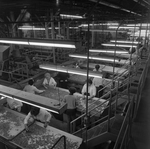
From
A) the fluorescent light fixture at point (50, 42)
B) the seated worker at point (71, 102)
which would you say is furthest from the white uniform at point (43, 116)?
the fluorescent light fixture at point (50, 42)

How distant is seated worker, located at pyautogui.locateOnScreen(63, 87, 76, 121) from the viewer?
5117mm

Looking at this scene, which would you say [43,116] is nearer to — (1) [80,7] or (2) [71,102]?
(2) [71,102]

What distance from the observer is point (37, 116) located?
4621 mm

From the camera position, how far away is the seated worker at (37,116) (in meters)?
4.20

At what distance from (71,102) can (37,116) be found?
1181 mm

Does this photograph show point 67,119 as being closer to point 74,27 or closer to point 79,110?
point 79,110

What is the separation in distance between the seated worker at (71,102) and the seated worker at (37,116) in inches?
34.1

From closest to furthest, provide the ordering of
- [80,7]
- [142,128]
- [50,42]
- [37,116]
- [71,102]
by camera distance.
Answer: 1. [50,42]
2. [142,128]
3. [37,116]
4. [71,102]
5. [80,7]

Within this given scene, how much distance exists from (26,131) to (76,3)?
19.5 feet

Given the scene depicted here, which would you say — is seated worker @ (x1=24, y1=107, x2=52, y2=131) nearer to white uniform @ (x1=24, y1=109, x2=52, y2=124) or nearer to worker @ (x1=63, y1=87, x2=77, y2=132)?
white uniform @ (x1=24, y1=109, x2=52, y2=124)

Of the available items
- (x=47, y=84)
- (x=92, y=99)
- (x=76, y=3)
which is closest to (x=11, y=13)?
(x=76, y=3)

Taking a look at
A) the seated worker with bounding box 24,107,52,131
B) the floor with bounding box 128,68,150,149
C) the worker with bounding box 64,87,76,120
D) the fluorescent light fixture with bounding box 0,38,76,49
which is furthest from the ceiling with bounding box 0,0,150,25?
the floor with bounding box 128,68,150,149

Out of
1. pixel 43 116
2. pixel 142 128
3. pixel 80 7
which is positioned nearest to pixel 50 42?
pixel 43 116

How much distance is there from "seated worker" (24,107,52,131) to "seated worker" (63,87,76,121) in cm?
87
